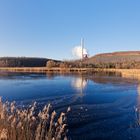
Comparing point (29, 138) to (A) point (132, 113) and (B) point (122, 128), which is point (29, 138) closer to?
(B) point (122, 128)

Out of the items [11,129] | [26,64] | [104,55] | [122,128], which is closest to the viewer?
[11,129]

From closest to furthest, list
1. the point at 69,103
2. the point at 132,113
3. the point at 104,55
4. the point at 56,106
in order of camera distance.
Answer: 1. the point at 132,113
2. the point at 56,106
3. the point at 69,103
4. the point at 104,55

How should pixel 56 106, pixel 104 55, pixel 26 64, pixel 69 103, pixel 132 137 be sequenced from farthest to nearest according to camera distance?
pixel 104 55, pixel 26 64, pixel 69 103, pixel 56 106, pixel 132 137

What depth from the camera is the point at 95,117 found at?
11.4 metres

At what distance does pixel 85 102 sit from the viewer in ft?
50.0

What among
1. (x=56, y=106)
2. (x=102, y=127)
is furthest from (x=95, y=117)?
(x=56, y=106)

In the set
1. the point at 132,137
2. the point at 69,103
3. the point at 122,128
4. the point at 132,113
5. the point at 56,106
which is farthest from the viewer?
the point at 69,103

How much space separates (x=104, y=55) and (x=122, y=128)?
296 feet

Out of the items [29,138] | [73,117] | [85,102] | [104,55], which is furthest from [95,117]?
[104,55]

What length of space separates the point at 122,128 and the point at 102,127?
25.3 inches

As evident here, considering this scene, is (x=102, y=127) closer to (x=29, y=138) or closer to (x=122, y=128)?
(x=122, y=128)

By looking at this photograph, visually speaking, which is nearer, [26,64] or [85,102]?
[85,102]

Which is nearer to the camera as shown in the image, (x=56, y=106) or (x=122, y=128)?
(x=122, y=128)

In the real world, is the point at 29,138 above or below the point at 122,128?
above
